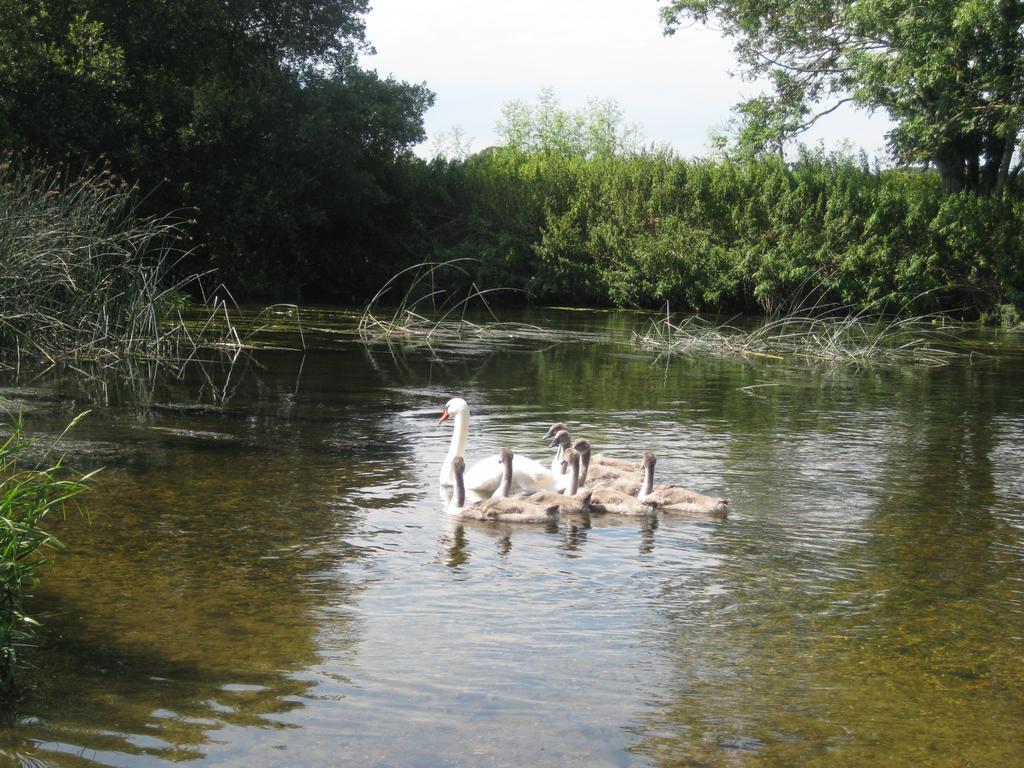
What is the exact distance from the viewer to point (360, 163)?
134 ft

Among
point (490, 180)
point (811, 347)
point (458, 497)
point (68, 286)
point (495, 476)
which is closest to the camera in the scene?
point (458, 497)

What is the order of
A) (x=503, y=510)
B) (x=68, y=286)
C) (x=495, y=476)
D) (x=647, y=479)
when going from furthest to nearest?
(x=68, y=286)
(x=495, y=476)
(x=647, y=479)
(x=503, y=510)

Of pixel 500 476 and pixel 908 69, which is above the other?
pixel 908 69

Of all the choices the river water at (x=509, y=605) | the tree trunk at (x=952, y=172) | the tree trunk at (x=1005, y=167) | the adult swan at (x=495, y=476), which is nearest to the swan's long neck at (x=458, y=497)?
the river water at (x=509, y=605)

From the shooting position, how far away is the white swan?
8.74 m

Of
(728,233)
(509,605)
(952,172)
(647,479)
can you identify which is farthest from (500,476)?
(952,172)

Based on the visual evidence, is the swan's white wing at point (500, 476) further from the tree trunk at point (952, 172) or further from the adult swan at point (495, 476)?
the tree trunk at point (952, 172)

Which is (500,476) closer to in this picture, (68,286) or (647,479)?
(647,479)

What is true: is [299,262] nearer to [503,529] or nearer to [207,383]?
[207,383]

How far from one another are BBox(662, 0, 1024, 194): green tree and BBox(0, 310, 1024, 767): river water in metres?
21.9

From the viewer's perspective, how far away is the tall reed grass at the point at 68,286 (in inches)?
598

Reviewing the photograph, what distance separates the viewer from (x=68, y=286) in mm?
16297

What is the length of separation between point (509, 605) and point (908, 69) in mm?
30020

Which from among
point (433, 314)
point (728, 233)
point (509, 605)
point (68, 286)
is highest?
point (728, 233)
